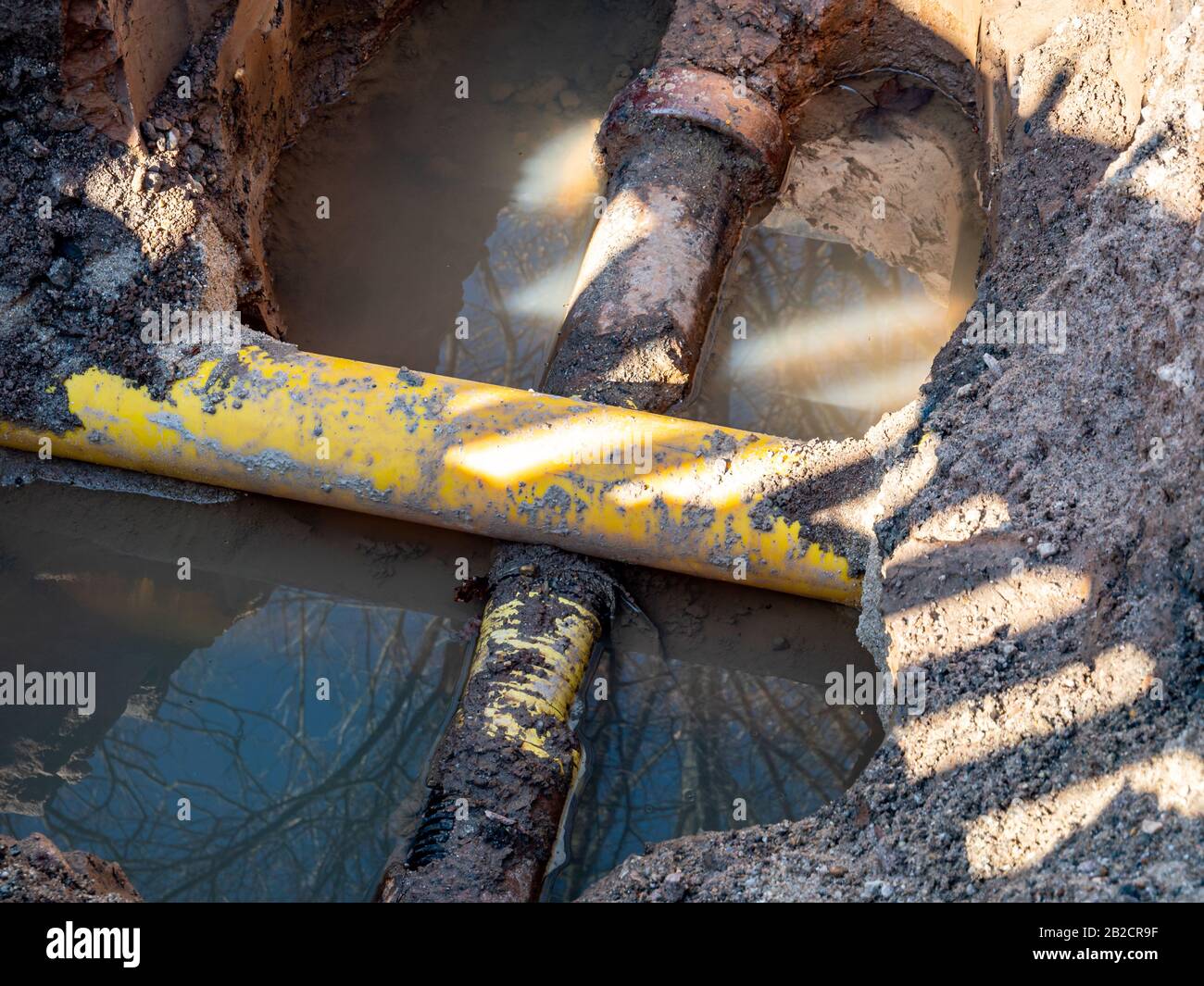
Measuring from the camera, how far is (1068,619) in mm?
3283

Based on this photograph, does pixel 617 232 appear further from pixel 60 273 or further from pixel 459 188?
pixel 60 273

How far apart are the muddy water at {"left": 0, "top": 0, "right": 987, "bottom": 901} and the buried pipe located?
0.85 feet

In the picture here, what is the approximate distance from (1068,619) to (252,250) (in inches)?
151

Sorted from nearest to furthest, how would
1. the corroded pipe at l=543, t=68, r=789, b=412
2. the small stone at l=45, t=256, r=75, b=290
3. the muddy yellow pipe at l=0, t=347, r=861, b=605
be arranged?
1. the muddy yellow pipe at l=0, t=347, r=861, b=605
2. the small stone at l=45, t=256, r=75, b=290
3. the corroded pipe at l=543, t=68, r=789, b=412

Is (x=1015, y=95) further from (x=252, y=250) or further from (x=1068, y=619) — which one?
(x=252, y=250)

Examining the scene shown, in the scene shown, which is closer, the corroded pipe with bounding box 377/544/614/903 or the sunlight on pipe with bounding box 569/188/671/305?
the corroded pipe with bounding box 377/544/614/903

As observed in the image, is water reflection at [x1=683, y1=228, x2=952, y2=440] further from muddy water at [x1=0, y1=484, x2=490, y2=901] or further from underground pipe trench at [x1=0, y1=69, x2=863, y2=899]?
muddy water at [x1=0, y1=484, x2=490, y2=901]

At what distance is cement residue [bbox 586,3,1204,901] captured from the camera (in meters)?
2.90

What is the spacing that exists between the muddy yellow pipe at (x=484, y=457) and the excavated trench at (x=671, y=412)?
0.53 feet
